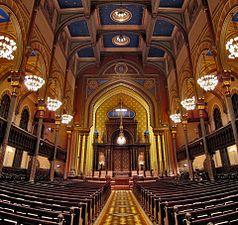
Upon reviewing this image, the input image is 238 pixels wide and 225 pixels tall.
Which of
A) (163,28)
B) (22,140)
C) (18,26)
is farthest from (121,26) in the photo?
(22,140)

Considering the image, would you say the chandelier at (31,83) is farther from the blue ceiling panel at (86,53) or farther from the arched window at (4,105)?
the blue ceiling panel at (86,53)

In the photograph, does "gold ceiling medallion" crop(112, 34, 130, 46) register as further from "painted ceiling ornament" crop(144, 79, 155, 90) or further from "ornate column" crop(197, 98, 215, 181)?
"ornate column" crop(197, 98, 215, 181)

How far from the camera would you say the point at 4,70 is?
49.8ft

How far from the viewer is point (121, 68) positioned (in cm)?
2131

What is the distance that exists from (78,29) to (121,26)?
392 centimetres

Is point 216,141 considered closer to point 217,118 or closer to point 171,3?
point 217,118

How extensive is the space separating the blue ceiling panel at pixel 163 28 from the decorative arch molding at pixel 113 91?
5799 mm

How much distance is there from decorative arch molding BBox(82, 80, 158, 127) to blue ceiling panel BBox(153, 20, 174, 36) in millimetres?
5799

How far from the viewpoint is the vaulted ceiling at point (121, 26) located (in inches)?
554

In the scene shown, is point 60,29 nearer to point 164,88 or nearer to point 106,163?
point 164,88

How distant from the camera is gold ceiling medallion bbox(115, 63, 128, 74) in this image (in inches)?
831

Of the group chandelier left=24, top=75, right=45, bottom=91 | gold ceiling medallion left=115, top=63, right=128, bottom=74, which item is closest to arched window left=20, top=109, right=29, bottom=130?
chandelier left=24, top=75, right=45, bottom=91

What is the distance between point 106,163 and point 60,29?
14.7m

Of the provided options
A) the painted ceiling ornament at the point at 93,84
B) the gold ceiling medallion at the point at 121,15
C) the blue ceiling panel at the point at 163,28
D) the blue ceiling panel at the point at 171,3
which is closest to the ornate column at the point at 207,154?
the blue ceiling panel at the point at 171,3
